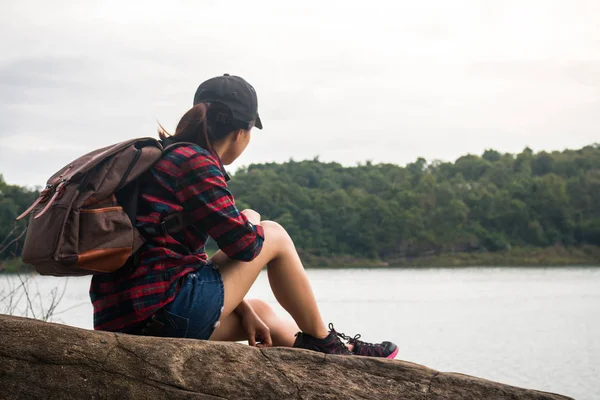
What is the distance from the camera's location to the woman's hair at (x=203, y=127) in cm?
274

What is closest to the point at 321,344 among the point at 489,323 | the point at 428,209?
the point at 489,323

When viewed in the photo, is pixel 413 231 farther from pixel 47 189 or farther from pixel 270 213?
pixel 47 189

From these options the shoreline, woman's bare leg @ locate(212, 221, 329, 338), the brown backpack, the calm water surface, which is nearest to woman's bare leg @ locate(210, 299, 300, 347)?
woman's bare leg @ locate(212, 221, 329, 338)

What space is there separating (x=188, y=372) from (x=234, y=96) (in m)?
0.98

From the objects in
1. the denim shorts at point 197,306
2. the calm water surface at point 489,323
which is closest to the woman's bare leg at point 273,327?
the denim shorts at point 197,306

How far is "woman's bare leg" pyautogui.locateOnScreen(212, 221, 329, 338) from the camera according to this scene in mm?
2746

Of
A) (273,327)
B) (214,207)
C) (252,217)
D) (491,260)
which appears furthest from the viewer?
(491,260)

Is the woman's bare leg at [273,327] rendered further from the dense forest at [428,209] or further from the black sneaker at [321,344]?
the dense forest at [428,209]

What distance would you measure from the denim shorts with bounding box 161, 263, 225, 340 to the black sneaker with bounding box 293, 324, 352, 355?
0.38 m

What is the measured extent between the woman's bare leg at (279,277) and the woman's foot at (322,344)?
0.02 m

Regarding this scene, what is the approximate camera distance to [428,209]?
5600 cm

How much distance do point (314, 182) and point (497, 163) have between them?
53.3 feet

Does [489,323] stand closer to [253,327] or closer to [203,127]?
[253,327]

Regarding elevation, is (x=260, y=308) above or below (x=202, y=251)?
below
